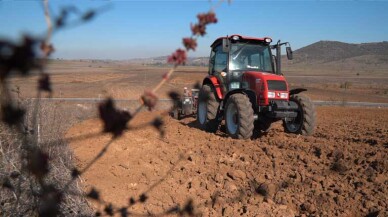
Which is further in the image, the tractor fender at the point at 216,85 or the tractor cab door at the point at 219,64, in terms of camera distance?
the tractor fender at the point at 216,85

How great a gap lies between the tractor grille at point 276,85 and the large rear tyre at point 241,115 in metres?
0.61

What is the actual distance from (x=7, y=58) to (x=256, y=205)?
4264 mm

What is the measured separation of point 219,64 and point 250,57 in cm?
84

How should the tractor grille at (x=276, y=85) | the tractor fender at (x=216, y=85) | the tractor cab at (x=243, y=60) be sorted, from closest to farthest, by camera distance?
the tractor grille at (x=276, y=85) → the tractor cab at (x=243, y=60) → the tractor fender at (x=216, y=85)

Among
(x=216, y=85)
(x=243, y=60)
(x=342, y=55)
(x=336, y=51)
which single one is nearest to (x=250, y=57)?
(x=243, y=60)

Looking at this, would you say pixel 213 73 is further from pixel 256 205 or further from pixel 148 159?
pixel 256 205

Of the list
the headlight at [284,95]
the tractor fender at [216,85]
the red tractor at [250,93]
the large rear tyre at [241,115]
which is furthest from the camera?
the tractor fender at [216,85]

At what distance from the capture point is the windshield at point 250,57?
933 cm

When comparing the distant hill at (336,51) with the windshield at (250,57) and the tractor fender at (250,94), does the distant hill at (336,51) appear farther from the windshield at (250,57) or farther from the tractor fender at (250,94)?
the tractor fender at (250,94)

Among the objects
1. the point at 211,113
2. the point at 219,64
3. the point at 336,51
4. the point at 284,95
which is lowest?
the point at 211,113

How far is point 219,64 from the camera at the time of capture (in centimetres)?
989

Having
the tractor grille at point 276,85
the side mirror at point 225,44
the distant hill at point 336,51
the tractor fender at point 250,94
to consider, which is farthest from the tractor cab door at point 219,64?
the distant hill at point 336,51

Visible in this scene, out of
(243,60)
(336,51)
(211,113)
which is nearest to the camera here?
(243,60)

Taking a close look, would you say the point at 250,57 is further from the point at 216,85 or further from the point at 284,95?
the point at 284,95
